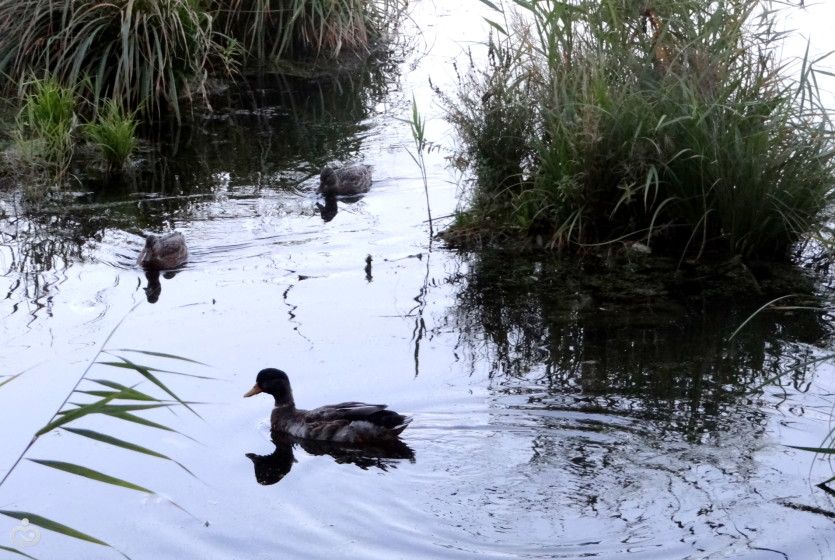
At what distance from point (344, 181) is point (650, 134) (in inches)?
125

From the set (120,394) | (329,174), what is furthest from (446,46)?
(120,394)

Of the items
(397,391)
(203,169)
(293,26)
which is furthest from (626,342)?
(293,26)

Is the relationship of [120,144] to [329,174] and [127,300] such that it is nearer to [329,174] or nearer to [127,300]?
[329,174]

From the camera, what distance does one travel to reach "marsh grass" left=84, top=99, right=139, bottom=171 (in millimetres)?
10734

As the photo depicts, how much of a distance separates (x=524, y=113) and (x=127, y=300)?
3175mm

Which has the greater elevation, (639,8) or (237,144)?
(639,8)

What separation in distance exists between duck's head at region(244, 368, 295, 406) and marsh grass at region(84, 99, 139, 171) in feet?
16.6

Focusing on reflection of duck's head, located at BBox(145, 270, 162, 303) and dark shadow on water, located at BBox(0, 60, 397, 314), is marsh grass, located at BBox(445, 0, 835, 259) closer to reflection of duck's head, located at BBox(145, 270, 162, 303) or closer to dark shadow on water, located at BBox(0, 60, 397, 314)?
dark shadow on water, located at BBox(0, 60, 397, 314)

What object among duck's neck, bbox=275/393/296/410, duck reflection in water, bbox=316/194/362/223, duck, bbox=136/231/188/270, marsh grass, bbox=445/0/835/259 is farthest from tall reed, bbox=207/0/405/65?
duck's neck, bbox=275/393/296/410

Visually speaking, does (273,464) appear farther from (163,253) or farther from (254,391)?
(163,253)

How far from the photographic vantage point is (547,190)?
848 centimetres

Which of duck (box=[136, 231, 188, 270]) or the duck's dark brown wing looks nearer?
the duck's dark brown wing

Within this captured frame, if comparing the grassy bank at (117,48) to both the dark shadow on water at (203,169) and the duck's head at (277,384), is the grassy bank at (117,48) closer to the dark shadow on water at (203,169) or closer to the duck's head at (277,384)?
the dark shadow on water at (203,169)

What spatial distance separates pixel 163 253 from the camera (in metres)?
8.66
